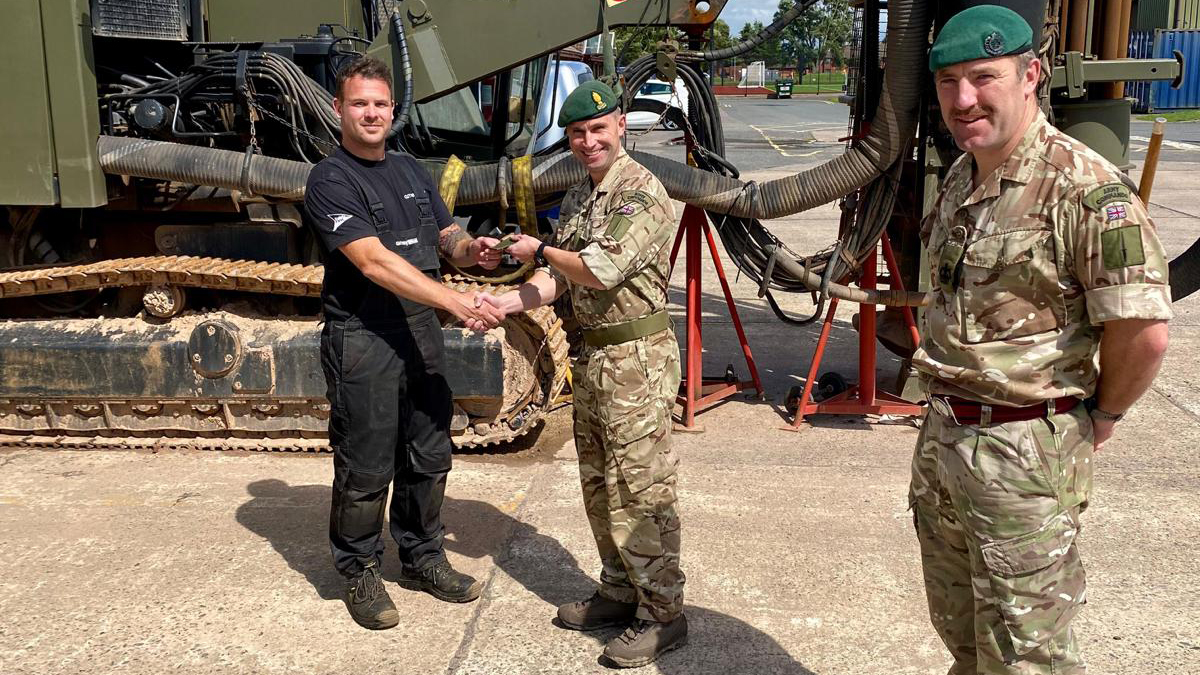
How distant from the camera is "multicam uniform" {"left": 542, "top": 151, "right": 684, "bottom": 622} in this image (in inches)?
145

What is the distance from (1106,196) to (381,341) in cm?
247

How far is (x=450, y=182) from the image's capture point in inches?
233

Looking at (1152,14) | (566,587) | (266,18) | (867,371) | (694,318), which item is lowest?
(566,587)

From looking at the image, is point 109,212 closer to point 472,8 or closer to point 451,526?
point 472,8

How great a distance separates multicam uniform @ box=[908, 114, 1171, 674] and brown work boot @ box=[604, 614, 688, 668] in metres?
1.28

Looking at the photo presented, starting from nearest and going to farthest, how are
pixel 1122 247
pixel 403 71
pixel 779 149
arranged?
pixel 1122 247 < pixel 403 71 < pixel 779 149

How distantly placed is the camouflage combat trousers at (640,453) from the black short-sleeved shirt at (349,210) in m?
0.85

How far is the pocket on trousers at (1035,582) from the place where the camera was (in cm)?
257

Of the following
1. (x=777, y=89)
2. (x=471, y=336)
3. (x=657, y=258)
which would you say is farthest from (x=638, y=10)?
(x=777, y=89)

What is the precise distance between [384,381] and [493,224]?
2548mm

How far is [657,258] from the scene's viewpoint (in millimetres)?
3703

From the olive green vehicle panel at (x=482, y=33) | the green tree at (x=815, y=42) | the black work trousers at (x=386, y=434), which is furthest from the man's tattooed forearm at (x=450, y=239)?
the green tree at (x=815, y=42)

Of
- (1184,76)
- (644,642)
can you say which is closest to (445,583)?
(644,642)

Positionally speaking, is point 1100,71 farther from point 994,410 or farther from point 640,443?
point 994,410
